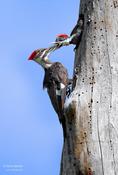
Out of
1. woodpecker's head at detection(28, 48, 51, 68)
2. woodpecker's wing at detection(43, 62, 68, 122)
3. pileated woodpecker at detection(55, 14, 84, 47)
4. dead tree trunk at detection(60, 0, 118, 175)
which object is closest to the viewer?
dead tree trunk at detection(60, 0, 118, 175)

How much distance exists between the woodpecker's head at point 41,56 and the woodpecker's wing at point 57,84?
0.26 ft

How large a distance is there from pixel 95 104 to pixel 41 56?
144 centimetres

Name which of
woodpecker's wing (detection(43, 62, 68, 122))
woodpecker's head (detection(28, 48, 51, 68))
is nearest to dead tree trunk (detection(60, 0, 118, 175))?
woodpecker's wing (detection(43, 62, 68, 122))

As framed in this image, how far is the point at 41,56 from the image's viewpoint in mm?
5633

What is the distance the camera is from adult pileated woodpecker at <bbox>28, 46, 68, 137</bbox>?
510cm

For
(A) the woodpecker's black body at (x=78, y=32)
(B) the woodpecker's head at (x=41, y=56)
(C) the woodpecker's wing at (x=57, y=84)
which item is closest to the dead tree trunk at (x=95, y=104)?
(A) the woodpecker's black body at (x=78, y=32)

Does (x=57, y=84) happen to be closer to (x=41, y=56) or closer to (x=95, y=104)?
(x=41, y=56)

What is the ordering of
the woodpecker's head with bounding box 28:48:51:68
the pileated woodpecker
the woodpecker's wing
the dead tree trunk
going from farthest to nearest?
the woodpecker's head with bounding box 28:48:51:68 → the woodpecker's wing → the pileated woodpecker → the dead tree trunk

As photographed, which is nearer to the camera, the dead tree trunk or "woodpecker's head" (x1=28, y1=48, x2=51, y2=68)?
the dead tree trunk

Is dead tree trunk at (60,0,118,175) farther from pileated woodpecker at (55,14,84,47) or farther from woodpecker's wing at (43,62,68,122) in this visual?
woodpecker's wing at (43,62,68,122)

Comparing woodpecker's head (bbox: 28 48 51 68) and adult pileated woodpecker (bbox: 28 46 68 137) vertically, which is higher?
woodpecker's head (bbox: 28 48 51 68)

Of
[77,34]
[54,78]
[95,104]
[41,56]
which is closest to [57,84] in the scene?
[54,78]

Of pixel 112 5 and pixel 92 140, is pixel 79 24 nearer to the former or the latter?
pixel 112 5

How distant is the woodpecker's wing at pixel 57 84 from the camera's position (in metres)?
5.05
